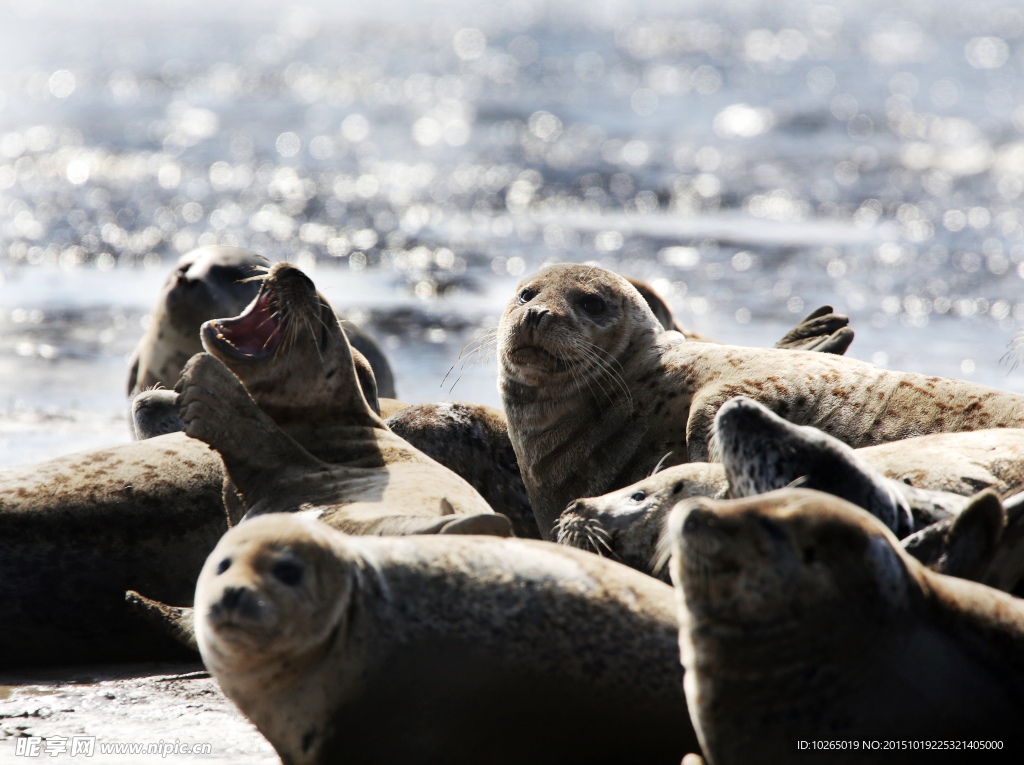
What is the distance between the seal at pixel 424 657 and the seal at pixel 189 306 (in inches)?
166

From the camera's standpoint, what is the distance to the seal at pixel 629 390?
4.46m

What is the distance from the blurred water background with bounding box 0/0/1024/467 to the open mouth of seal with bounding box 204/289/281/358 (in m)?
2.15

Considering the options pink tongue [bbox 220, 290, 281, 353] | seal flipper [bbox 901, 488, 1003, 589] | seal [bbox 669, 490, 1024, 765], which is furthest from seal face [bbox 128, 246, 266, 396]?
seal [bbox 669, 490, 1024, 765]

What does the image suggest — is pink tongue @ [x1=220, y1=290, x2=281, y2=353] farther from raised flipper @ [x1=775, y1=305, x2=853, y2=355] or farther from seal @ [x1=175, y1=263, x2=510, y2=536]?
raised flipper @ [x1=775, y1=305, x2=853, y2=355]

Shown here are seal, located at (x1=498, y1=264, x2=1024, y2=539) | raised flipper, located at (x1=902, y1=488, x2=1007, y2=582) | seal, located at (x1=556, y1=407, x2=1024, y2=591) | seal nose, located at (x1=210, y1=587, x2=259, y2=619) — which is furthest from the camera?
seal, located at (x1=498, y1=264, x2=1024, y2=539)

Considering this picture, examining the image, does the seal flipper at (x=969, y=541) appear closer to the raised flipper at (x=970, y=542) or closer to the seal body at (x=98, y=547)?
the raised flipper at (x=970, y=542)

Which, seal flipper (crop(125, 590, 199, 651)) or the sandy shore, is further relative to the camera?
seal flipper (crop(125, 590, 199, 651))

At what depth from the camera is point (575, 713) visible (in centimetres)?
271

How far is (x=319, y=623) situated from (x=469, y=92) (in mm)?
28275

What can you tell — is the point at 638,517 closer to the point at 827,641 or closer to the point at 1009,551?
the point at 1009,551

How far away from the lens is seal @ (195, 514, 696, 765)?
2.63 metres

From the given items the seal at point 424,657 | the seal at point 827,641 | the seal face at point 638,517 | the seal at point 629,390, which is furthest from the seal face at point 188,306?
the seal at point 827,641

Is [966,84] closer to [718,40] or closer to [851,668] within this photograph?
[718,40]

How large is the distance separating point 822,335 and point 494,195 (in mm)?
11862
